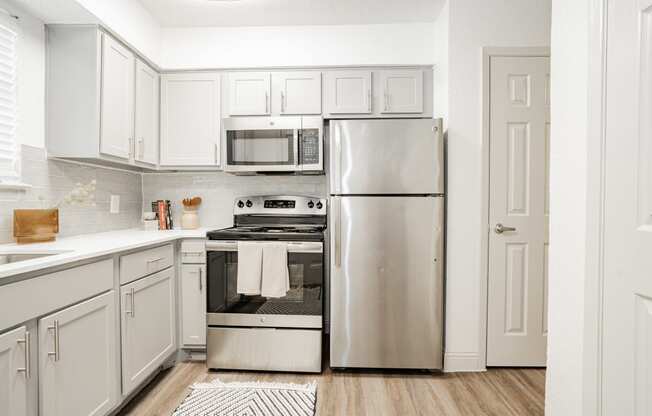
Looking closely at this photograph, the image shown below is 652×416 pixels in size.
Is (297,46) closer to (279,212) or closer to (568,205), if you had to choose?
(279,212)

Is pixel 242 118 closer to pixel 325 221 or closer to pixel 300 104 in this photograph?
pixel 300 104

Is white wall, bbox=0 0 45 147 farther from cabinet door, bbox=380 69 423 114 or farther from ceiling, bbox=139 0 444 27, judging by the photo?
cabinet door, bbox=380 69 423 114

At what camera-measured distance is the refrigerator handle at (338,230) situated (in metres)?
2.27

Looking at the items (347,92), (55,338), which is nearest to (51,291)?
(55,338)

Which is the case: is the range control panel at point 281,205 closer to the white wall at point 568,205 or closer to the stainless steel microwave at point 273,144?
the stainless steel microwave at point 273,144

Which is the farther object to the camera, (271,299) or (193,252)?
(193,252)

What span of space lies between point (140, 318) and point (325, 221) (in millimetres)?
1468

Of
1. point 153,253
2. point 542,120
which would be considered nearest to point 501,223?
point 542,120

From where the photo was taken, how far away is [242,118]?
262 centimetres

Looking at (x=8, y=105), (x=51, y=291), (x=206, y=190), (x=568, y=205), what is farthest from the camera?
(x=206, y=190)

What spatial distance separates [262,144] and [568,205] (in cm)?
198

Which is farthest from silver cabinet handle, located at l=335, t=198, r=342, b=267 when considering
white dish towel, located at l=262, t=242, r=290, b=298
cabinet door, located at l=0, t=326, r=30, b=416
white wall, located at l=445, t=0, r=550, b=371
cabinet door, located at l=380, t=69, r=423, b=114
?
cabinet door, located at l=0, t=326, r=30, b=416

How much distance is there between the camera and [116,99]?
222 centimetres

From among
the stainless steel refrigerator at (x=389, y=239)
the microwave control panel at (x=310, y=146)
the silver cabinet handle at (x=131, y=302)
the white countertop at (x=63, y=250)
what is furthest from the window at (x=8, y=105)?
the stainless steel refrigerator at (x=389, y=239)
